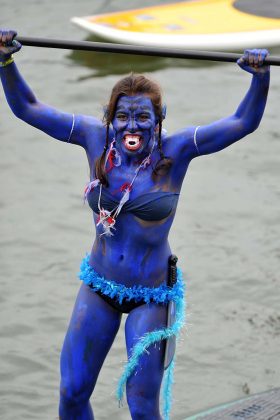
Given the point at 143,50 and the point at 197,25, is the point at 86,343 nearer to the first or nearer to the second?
the point at 143,50

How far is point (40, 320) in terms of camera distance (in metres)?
7.97

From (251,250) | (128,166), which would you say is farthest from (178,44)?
(128,166)

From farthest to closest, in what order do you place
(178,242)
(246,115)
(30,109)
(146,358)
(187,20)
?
(187,20) → (178,242) → (30,109) → (146,358) → (246,115)

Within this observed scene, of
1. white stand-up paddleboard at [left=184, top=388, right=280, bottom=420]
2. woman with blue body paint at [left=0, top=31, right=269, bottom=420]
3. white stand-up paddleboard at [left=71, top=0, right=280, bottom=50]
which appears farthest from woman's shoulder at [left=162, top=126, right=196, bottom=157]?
white stand-up paddleboard at [left=71, top=0, right=280, bottom=50]

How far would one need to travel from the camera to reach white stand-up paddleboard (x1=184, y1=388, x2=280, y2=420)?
5758 millimetres

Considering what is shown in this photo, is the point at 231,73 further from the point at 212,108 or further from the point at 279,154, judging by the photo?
the point at 279,154

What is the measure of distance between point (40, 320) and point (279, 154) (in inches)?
137

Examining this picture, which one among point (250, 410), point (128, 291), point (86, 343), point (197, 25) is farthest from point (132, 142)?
point (197, 25)

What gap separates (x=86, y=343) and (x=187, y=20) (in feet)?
27.8

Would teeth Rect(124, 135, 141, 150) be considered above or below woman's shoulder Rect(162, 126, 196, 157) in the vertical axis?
above

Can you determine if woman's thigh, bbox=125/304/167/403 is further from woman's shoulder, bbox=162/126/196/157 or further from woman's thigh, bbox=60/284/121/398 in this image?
woman's shoulder, bbox=162/126/196/157

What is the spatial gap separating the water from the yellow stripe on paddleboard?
0.42 meters

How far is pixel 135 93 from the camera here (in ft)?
15.9

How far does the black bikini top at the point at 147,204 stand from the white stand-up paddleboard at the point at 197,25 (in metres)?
7.43
